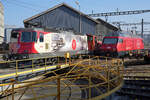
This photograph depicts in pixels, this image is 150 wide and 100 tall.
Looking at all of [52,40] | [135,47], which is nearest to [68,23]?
[135,47]

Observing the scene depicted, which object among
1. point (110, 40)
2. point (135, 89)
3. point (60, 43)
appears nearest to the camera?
point (135, 89)

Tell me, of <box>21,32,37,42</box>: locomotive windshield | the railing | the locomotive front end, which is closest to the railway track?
the railing

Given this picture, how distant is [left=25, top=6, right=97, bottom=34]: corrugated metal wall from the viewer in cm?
3534

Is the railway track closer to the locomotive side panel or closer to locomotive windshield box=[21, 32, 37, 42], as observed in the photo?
the locomotive side panel

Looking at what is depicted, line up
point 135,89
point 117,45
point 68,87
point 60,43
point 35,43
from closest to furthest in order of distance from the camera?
point 135,89 → point 68,87 → point 35,43 → point 60,43 → point 117,45

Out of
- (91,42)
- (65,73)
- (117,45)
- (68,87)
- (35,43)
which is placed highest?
(91,42)

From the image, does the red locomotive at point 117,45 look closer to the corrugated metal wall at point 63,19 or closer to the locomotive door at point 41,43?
the locomotive door at point 41,43

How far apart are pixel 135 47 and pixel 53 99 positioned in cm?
1949

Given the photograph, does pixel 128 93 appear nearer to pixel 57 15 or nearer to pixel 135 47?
pixel 135 47

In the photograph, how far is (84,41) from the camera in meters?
22.3

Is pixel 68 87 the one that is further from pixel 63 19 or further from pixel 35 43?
pixel 63 19

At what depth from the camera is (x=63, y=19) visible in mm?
35719

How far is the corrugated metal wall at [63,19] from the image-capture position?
3534 cm

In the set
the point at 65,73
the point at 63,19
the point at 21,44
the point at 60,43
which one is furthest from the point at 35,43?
the point at 63,19
